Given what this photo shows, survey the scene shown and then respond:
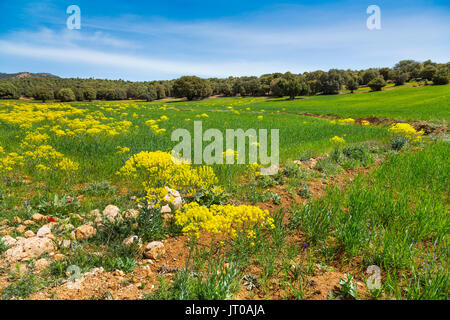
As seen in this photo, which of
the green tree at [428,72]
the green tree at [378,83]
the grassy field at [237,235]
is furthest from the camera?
the green tree at [428,72]

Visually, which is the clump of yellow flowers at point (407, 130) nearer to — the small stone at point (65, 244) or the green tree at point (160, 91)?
the small stone at point (65, 244)

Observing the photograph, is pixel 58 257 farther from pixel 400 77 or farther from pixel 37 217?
pixel 400 77

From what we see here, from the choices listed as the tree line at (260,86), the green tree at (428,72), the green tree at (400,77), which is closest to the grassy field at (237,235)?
the tree line at (260,86)

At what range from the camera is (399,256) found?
309cm

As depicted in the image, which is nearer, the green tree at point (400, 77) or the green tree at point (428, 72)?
the green tree at point (428, 72)

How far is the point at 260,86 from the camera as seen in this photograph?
100 metres

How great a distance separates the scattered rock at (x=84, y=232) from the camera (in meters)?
3.92

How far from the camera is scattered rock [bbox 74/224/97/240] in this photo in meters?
3.92

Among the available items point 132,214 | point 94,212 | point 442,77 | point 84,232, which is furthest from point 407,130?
point 442,77

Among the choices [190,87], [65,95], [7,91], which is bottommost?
[65,95]

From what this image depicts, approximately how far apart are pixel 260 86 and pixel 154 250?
10524 centimetres

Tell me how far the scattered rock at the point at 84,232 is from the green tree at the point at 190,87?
95.8 metres
